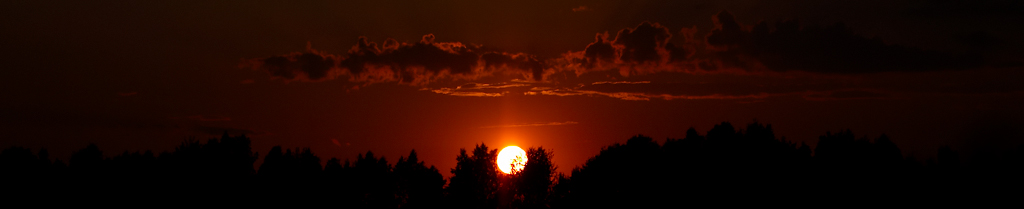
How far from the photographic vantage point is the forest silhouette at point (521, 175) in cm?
6284

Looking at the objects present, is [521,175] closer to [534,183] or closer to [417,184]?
[534,183]

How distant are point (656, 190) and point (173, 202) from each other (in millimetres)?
49450

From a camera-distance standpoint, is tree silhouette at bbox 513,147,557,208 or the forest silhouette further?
tree silhouette at bbox 513,147,557,208

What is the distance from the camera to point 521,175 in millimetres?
82250

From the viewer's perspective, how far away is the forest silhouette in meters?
62.8

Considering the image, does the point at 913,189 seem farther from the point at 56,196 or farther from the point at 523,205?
the point at 56,196

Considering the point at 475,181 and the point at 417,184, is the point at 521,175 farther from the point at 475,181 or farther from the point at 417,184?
the point at 417,184

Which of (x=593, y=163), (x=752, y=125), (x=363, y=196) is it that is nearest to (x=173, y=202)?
(x=363, y=196)

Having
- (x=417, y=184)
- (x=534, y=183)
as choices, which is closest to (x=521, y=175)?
(x=534, y=183)

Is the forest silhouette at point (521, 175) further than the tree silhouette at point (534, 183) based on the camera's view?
No

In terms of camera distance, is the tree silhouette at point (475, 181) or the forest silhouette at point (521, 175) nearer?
the forest silhouette at point (521, 175)

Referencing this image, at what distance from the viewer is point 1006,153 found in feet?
179

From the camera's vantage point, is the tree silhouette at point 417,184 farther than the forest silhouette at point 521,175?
Yes

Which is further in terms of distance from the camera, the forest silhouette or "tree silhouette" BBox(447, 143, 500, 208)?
"tree silhouette" BBox(447, 143, 500, 208)
